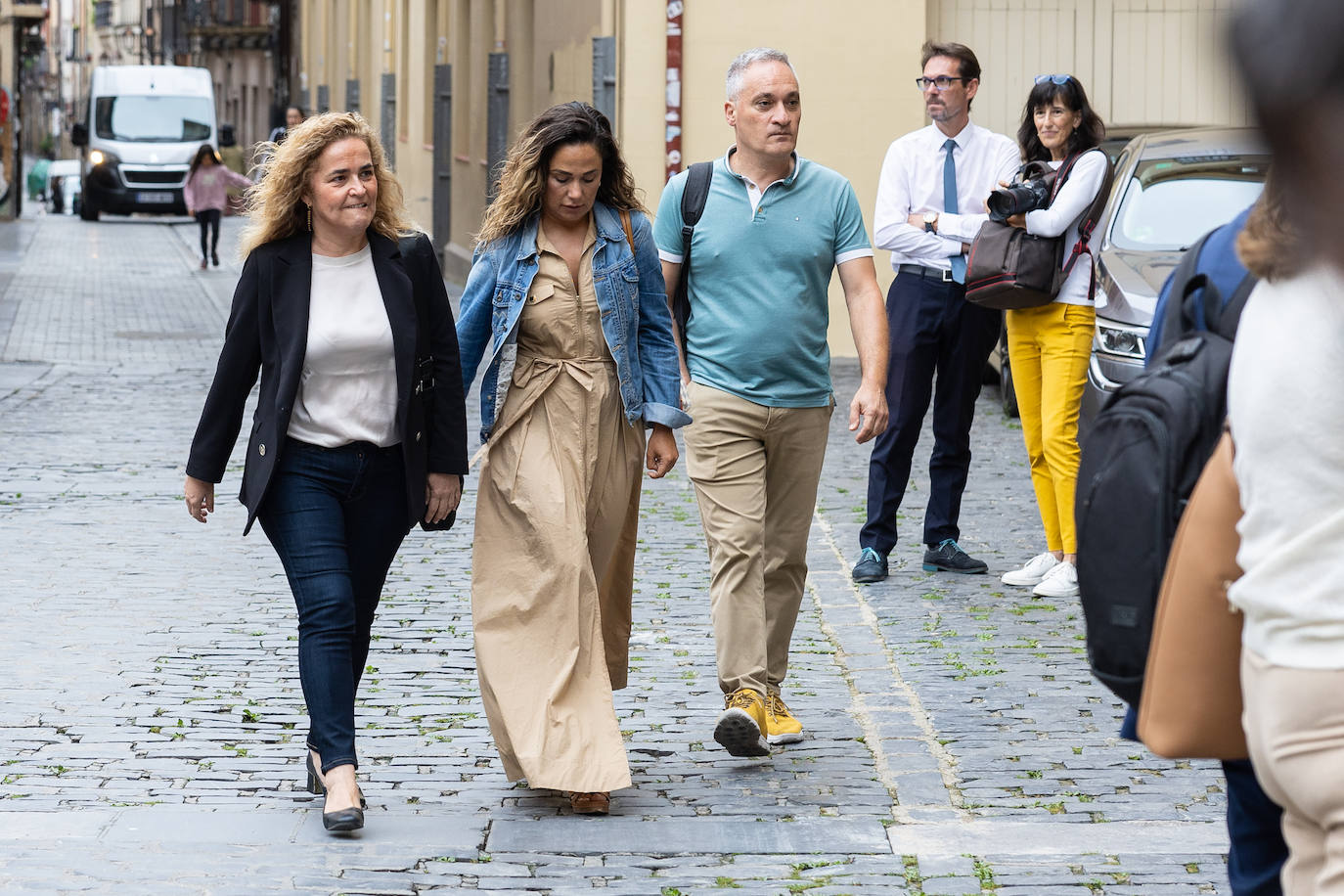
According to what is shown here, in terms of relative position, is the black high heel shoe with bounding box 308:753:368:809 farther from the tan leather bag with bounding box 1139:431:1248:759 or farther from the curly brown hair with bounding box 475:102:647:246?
the tan leather bag with bounding box 1139:431:1248:759

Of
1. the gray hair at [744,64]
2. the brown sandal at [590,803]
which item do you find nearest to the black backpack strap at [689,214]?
the gray hair at [744,64]

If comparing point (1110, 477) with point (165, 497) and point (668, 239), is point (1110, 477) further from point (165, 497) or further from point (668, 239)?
point (165, 497)

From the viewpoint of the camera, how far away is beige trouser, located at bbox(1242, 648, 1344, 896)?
2.57 metres

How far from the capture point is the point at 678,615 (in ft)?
24.5

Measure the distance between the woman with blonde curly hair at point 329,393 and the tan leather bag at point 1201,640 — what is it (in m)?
2.46

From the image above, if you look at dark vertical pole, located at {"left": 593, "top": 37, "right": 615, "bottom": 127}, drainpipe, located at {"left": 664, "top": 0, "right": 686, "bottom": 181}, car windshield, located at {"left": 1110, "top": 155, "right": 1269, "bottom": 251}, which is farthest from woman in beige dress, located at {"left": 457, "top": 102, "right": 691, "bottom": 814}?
dark vertical pole, located at {"left": 593, "top": 37, "right": 615, "bottom": 127}

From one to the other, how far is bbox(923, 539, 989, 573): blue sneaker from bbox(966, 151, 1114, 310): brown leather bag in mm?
1065

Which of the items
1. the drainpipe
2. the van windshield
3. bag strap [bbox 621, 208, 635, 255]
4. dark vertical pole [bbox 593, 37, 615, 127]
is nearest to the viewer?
bag strap [bbox 621, 208, 635, 255]

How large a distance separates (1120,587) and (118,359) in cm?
1421

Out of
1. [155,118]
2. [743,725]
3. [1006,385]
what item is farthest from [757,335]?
[155,118]

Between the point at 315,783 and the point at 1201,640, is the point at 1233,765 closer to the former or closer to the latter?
the point at 1201,640

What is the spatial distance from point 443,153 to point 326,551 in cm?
2201

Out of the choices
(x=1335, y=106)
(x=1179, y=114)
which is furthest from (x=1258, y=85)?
(x=1179, y=114)

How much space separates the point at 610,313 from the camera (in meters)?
→ 5.11
